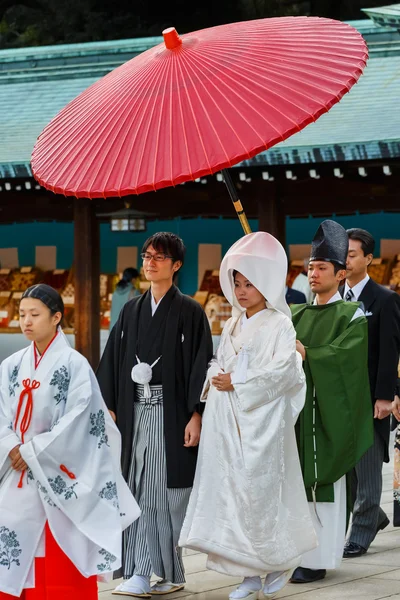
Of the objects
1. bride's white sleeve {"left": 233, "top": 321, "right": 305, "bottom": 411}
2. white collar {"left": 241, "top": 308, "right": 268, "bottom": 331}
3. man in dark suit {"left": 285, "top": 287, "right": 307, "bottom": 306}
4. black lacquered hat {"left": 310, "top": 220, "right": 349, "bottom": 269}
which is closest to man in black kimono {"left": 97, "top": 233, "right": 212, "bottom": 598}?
white collar {"left": 241, "top": 308, "right": 268, "bottom": 331}

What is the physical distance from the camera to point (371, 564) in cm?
539

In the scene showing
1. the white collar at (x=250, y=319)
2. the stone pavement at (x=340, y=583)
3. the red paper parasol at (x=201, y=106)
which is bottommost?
the stone pavement at (x=340, y=583)

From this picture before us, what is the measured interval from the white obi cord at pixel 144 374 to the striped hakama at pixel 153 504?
0.03 m

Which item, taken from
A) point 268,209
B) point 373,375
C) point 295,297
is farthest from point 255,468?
point 268,209

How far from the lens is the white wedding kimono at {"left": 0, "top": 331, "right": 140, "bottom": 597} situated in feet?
13.5

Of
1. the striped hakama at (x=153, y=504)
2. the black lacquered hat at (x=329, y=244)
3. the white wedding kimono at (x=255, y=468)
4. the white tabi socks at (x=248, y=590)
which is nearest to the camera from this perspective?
the white wedding kimono at (x=255, y=468)

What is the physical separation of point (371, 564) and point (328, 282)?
1483mm

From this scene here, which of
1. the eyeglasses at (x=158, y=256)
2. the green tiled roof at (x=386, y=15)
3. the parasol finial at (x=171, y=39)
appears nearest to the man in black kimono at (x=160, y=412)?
the eyeglasses at (x=158, y=256)

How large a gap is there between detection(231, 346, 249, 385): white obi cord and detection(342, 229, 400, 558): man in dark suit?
1.18 meters

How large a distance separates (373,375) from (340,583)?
1.26 metres

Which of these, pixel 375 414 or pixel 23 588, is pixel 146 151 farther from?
pixel 375 414

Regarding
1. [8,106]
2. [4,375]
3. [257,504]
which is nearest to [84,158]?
[4,375]

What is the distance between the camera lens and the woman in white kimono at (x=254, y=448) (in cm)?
457

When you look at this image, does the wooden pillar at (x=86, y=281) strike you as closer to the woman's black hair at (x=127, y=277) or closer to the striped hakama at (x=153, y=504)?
the woman's black hair at (x=127, y=277)
